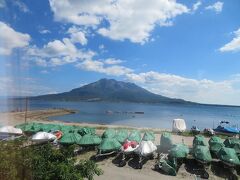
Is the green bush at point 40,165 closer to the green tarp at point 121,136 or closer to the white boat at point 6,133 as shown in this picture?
the white boat at point 6,133

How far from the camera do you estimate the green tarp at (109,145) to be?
20719 millimetres

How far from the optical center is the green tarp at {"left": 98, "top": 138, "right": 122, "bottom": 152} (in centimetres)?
2072

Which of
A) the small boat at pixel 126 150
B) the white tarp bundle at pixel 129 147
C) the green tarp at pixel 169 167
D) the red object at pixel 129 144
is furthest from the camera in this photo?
the red object at pixel 129 144

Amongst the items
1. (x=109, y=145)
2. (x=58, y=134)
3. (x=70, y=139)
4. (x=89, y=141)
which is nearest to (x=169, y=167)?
(x=109, y=145)

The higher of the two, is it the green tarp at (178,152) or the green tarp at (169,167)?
the green tarp at (178,152)

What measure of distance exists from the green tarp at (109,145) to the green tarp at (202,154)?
17.7 ft


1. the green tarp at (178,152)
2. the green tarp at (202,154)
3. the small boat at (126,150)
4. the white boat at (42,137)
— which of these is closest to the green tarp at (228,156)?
the green tarp at (202,154)

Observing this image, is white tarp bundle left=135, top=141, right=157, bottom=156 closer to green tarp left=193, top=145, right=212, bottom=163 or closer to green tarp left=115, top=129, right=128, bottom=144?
green tarp left=193, top=145, right=212, bottom=163

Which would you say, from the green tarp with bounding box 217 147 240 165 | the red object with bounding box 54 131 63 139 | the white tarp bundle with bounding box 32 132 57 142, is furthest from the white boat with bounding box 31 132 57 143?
the green tarp with bounding box 217 147 240 165

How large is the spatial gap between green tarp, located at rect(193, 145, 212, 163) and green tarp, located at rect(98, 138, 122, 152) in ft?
17.7

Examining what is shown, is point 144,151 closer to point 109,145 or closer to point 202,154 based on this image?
point 109,145

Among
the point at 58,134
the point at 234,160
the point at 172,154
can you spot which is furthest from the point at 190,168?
the point at 58,134

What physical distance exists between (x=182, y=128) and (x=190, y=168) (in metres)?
14.1

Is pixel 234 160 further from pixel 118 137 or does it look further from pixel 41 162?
pixel 41 162
